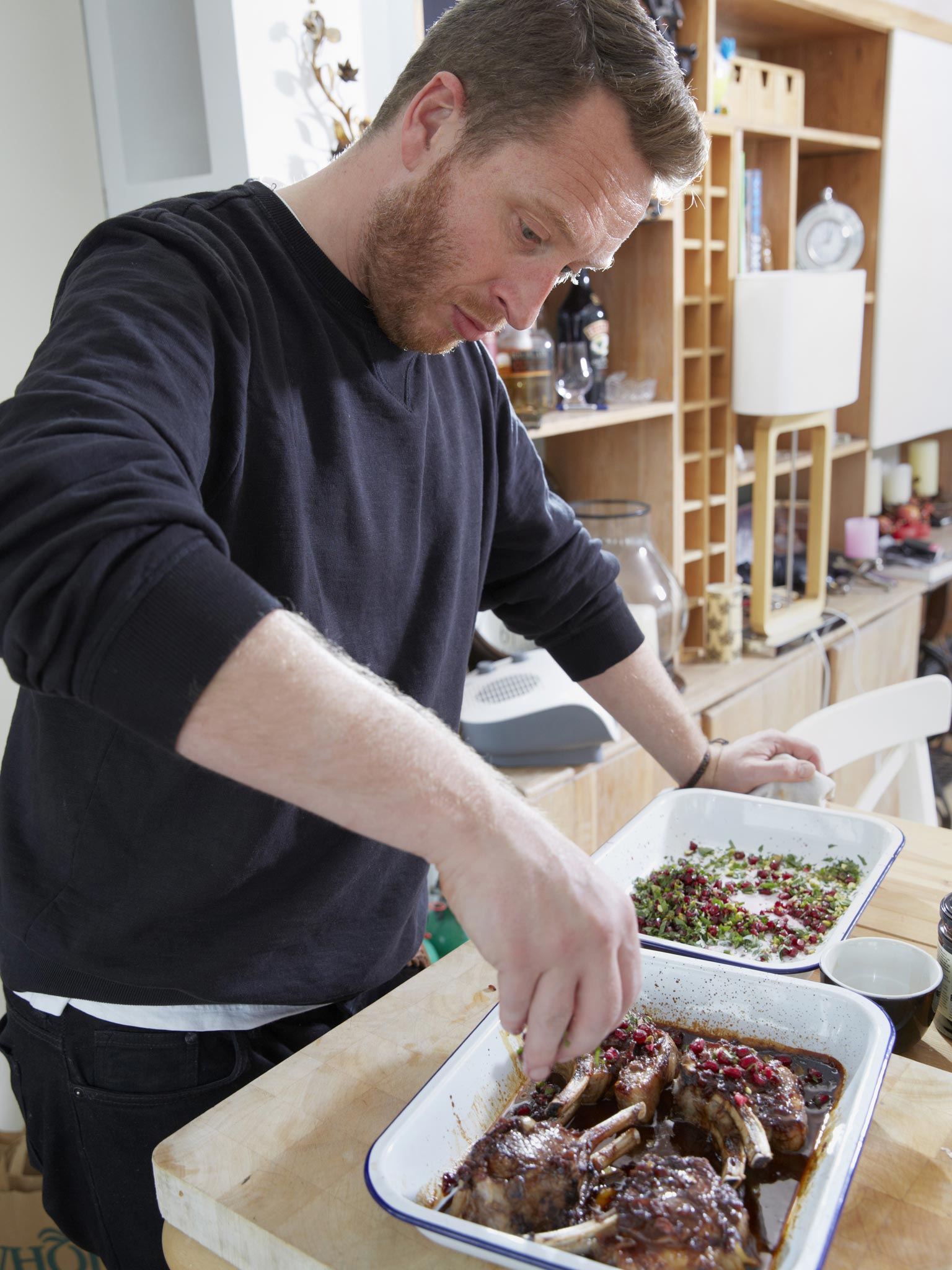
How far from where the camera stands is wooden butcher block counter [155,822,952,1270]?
0.72 m

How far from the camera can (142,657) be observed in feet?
1.96

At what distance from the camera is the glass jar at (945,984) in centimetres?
96

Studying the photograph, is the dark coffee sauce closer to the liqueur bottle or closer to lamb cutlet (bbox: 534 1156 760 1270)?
lamb cutlet (bbox: 534 1156 760 1270)

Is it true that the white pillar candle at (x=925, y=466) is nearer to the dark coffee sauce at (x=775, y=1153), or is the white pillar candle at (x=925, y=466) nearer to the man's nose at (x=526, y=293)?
the man's nose at (x=526, y=293)

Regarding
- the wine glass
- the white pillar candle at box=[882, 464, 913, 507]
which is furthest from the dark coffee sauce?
the white pillar candle at box=[882, 464, 913, 507]

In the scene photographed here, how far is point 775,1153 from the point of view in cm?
78

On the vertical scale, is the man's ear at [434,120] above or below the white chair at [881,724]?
above

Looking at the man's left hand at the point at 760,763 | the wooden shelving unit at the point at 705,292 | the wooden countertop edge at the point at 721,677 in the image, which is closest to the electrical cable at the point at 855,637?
the wooden countertop edge at the point at 721,677

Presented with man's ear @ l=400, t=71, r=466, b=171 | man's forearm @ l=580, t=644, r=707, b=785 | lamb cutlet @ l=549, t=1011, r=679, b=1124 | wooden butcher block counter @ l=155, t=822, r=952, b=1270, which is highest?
man's ear @ l=400, t=71, r=466, b=171

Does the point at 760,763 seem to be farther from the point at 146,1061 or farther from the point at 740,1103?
the point at 146,1061

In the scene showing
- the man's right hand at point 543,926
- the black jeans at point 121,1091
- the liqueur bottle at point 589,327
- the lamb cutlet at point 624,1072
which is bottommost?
the black jeans at point 121,1091

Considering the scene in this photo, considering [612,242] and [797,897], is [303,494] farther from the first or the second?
[797,897]

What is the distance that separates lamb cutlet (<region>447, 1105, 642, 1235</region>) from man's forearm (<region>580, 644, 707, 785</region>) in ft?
2.19

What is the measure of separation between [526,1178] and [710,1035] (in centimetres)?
26
